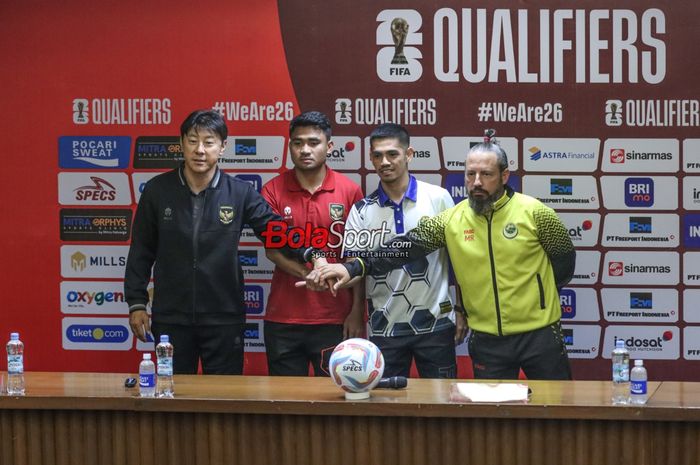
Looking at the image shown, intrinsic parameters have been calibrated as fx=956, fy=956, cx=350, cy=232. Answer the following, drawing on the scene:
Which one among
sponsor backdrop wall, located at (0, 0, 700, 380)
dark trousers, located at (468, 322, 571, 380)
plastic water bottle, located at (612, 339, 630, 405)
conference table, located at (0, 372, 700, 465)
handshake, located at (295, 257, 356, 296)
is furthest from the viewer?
sponsor backdrop wall, located at (0, 0, 700, 380)

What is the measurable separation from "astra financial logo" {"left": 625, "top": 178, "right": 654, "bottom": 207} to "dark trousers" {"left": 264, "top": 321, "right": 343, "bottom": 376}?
1.64m

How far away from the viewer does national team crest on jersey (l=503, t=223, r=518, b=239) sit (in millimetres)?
4204

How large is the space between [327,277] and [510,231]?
33.1 inches

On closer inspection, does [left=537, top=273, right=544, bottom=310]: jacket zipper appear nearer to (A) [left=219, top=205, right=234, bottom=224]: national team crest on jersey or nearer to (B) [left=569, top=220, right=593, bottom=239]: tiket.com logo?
(B) [left=569, top=220, right=593, bottom=239]: tiket.com logo

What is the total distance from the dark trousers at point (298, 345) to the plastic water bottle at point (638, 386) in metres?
1.74

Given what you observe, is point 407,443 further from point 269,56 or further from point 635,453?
point 269,56

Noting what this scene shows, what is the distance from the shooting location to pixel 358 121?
499 centimetres

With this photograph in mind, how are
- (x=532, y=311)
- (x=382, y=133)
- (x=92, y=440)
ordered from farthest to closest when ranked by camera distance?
1. (x=382, y=133)
2. (x=532, y=311)
3. (x=92, y=440)

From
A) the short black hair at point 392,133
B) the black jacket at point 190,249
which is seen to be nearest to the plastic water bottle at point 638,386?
the short black hair at point 392,133

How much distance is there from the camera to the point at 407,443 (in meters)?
3.29

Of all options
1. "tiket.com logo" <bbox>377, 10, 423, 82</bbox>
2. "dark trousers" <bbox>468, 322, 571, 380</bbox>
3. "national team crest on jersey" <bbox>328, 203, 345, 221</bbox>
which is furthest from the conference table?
"tiket.com logo" <bbox>377, 10, 423, 82</bbox>

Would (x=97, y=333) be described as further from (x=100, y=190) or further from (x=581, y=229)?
(x=581, y=229)

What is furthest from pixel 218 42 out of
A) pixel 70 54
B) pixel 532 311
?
pixel 532 311

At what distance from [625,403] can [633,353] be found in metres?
1.85
